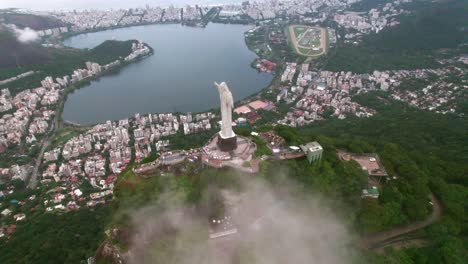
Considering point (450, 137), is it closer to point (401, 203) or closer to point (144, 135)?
point (401, 203)

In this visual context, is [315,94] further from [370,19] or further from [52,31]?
[52,31]

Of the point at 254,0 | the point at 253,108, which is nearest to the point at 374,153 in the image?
the point at 253,108

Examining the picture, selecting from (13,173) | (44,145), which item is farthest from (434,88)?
(13,173)

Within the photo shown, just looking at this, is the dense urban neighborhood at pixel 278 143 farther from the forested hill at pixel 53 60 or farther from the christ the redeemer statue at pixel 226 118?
the forested hill at pixel 53 60

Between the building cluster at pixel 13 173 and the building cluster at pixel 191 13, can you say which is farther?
the building cluster at pixel 191 13

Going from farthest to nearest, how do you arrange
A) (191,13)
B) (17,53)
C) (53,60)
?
(191,13), (53,60), (17,53)

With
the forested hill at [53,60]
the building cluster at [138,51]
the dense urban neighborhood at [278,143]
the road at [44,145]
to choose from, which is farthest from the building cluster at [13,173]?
the building cluster at [138,51]

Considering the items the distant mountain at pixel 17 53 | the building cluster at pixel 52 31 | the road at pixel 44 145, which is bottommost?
the road at pixel 44 145
